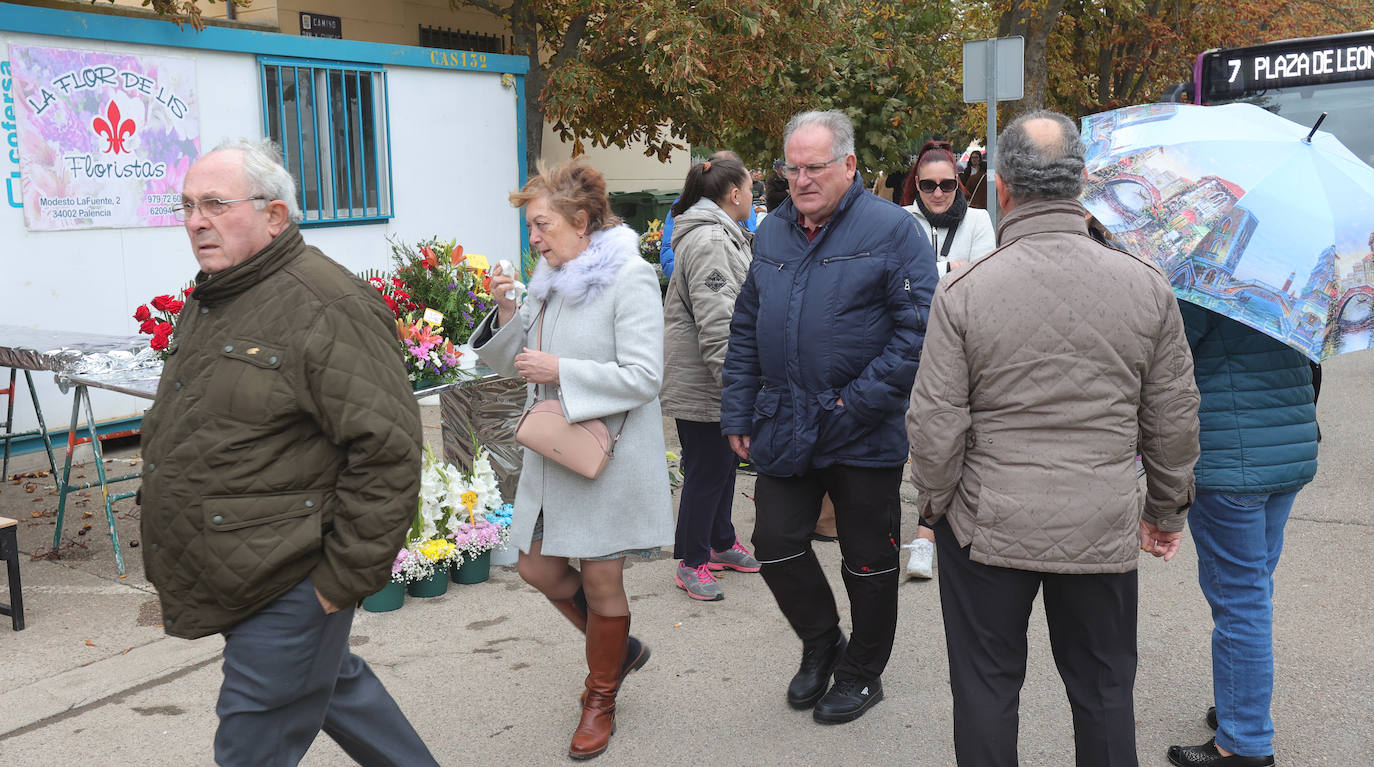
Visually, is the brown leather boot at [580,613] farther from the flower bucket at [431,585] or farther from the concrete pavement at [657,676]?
the flower bucket at [431,585]

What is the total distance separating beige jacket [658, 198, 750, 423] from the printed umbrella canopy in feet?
6.59

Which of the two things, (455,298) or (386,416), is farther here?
(455,298)

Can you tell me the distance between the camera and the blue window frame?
8.45m

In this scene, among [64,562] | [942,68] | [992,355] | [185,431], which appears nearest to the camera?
[185,431]

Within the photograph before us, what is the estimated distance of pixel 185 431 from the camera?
2.45 m

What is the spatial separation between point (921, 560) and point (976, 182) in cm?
497

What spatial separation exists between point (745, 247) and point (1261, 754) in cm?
275

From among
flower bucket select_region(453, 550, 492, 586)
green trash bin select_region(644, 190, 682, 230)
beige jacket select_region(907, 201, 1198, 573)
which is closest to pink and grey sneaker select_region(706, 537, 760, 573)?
flower bucket select_region(453, 550, 492, 586)

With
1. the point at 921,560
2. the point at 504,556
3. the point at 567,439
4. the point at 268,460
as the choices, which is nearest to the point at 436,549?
the point at 504,556

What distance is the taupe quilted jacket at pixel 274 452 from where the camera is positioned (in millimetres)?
2428

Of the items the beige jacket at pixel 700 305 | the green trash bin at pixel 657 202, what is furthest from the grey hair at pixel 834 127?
the green trash bin at pixel 657 202

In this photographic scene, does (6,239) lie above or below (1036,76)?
below

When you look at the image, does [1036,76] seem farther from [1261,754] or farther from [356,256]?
[1261,754]

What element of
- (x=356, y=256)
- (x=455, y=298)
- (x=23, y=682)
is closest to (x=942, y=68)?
(x=356, y=256)
